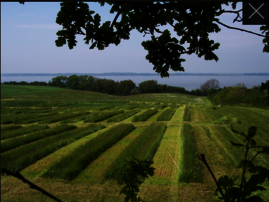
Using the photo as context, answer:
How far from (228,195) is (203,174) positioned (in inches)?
117

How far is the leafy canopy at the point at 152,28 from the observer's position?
1.01 m

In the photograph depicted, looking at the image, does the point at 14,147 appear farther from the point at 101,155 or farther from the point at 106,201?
the point at 106,201

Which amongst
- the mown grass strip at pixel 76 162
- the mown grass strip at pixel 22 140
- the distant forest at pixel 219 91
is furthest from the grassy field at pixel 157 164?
the mown grass strip at pixel 22 140

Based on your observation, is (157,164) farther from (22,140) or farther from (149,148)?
(22,140)

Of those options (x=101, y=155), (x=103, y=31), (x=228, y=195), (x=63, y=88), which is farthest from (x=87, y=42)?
(x=63, y=88)

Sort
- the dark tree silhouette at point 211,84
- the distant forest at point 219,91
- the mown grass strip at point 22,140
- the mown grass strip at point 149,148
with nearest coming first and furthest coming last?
the distant forest at point 219,91 < the mown grass strip at point 149,148 < the dark tree silhouette at point 211,84 < the mown grass strip at point 22,140

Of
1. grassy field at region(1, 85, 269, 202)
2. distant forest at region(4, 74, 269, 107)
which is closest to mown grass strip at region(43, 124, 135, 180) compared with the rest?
grassy field at region(1, 85, 269, 202)

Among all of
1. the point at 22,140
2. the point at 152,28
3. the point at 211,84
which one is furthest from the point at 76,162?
the point at 211,84

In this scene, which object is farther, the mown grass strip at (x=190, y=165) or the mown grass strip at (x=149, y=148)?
the mown grass strip at (x=149, y=148)

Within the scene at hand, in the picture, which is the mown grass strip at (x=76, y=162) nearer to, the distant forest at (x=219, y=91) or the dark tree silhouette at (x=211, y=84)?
the distant forest at (x=219, y=91)

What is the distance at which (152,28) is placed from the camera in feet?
4.12

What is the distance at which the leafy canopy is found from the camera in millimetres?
1006

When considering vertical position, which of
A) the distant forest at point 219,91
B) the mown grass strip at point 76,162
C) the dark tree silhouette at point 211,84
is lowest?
the mown grass strip at point 76,162

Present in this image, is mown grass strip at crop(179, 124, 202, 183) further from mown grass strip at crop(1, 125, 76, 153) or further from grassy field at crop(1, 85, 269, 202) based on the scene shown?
mown grass strip at crop(1, 125, 76, 153)
